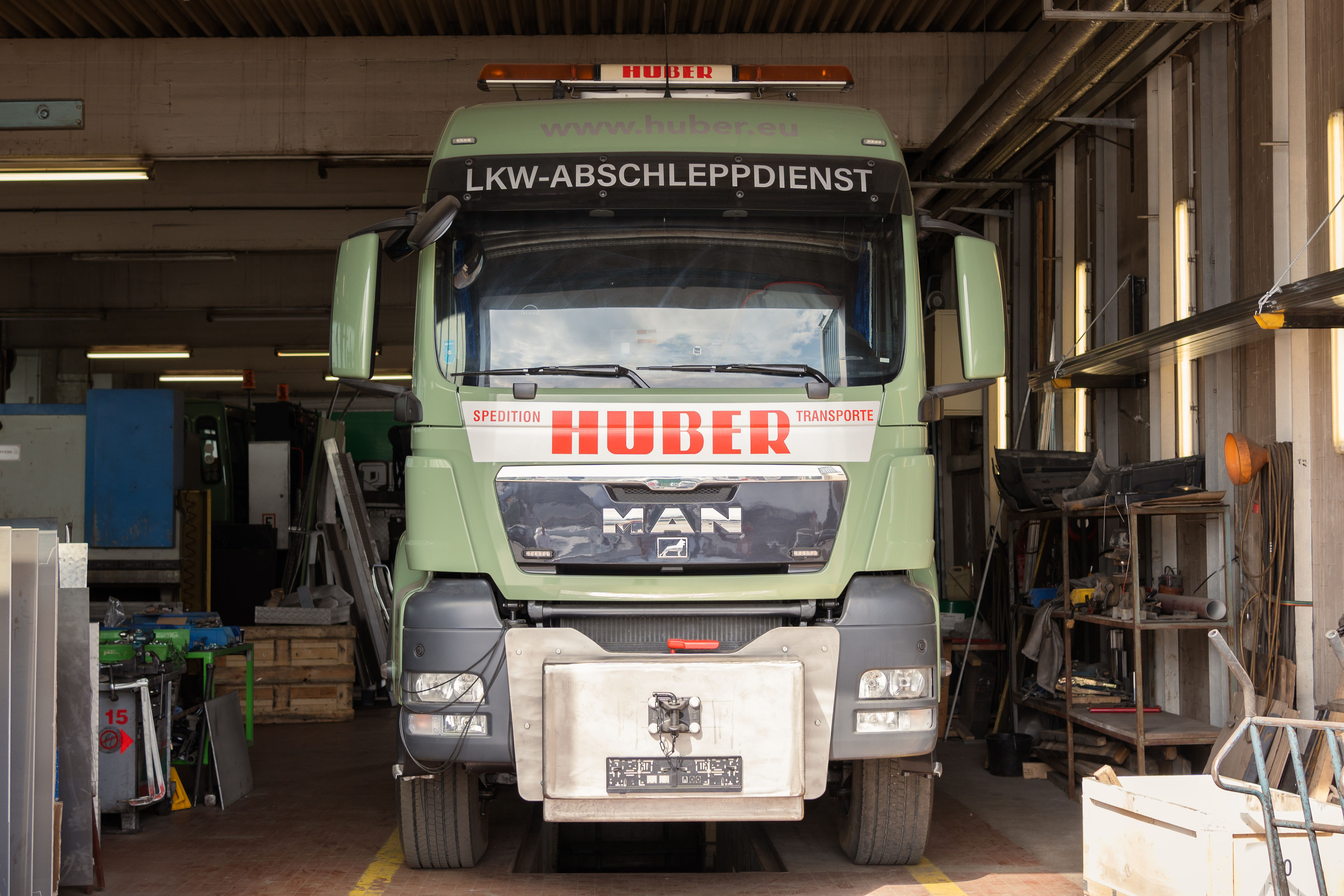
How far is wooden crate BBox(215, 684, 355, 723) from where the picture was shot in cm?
969

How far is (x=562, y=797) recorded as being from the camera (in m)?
4.16

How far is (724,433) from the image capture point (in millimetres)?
4328

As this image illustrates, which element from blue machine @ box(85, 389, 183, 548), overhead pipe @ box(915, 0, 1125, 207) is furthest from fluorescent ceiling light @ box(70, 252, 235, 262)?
overhead pipe @ box(915, 0, 1125, 207)

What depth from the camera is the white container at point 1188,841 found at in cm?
395

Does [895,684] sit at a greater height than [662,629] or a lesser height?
lesser

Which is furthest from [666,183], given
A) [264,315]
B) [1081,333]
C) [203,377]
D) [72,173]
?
[203,377]

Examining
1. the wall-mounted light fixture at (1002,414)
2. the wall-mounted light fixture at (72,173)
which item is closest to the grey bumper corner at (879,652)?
the wall-mounted light fixture at (1002,414)

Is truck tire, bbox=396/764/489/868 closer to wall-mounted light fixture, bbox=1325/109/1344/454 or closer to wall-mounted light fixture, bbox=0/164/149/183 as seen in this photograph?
wall-mounted light fixture, bbox=1325/109/1344/454

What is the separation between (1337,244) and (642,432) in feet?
11.3

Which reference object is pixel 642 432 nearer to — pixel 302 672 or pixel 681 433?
pixel 681 433

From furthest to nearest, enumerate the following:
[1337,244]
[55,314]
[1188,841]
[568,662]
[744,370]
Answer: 1. [55,314]
2. [1337,244]
3. [744,370]
4. [568,662]
5. [1188,841]

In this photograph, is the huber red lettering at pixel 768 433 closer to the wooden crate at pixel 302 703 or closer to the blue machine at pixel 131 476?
the wooden crate at pixel 302 703

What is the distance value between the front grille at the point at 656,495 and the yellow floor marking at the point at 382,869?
1915mm

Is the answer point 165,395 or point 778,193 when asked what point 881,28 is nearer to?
point 778,193
